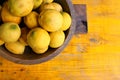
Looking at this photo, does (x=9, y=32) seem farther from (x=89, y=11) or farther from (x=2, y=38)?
(x=89, y=11)

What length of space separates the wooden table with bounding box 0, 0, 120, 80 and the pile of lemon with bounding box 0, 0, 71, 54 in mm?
122

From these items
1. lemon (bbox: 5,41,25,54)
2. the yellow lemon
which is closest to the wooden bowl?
lemon (bbox: 5,41,25,54)

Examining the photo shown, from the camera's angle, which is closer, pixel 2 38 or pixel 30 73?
pixel 2 38

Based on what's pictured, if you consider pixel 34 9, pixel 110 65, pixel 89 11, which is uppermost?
pixel 34 9

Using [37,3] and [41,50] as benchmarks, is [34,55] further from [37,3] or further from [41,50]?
[37,3]

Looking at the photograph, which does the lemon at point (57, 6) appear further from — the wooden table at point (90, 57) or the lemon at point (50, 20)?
the wooden table at point (90, 57)

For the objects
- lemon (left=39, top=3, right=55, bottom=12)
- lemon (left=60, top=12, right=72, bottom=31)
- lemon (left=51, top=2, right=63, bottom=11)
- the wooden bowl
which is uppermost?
lemon (left=39, top=3, right=55, bottom=12)

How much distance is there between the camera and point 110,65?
2.76ft

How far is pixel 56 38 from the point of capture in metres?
0.67

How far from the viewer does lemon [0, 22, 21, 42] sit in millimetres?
635

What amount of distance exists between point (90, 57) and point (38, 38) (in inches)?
10.4

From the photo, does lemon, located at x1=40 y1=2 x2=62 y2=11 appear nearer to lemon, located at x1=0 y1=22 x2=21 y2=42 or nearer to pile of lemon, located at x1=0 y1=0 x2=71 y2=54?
pile of lemon, located at x1=0 y1=0 x2=71 y2=54

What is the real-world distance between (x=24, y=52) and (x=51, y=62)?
0.41 feet

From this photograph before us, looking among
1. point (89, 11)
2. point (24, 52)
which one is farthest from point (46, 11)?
point (89, 11)
